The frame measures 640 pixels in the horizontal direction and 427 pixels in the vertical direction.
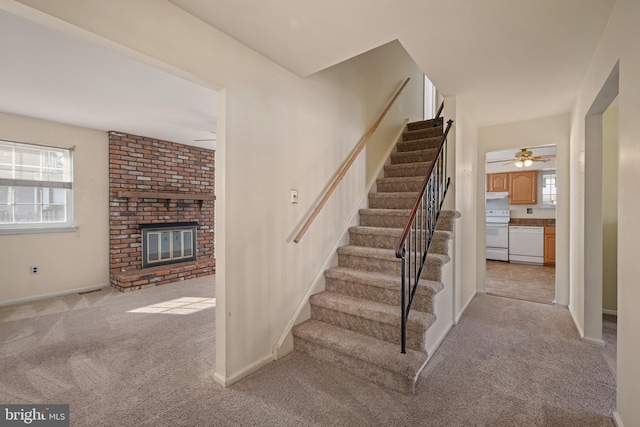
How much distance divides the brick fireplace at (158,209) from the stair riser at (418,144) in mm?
3537

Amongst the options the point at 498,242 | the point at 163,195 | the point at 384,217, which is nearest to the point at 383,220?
the point at 384,217

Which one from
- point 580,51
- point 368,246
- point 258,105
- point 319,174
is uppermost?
point 580,51

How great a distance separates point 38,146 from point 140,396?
398 centimetres

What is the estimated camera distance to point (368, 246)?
10.4 ft

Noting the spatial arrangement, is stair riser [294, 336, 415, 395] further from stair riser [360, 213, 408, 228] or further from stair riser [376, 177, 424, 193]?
stair riser [376, 177, 424, 193]

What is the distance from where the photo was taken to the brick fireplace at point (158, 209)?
457cm

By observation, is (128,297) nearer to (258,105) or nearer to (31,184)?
(31,184)

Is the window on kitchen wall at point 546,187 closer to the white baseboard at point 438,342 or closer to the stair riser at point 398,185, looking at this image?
the stair riser at point 398,185

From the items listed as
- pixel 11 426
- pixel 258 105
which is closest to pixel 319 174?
pixel 258 105

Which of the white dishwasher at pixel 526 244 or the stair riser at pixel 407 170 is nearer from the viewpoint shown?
the stair riser at pixel 407 170

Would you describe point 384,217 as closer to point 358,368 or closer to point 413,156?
point 413,156

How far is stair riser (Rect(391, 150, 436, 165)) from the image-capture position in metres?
3.89

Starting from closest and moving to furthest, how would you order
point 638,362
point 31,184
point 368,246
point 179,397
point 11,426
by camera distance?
point 638,362
point 11,426
point 179,397
point 368,246
point 31,184

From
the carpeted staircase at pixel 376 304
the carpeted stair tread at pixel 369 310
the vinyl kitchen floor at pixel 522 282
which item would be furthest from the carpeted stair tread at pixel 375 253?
the vinyl kitchen floor at pixel 522 282
